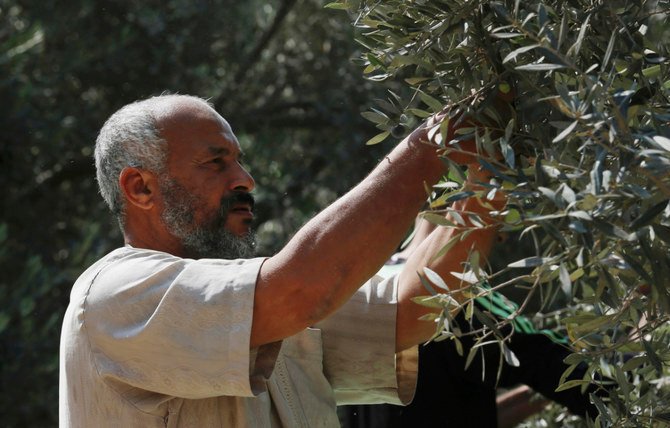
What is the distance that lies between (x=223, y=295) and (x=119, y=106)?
6.71 m

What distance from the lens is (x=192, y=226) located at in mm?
2662

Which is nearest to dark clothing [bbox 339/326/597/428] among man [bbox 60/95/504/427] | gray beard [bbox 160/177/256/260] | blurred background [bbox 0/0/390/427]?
man [bbox 60/95/504/427]

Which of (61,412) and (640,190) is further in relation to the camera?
(61,412)

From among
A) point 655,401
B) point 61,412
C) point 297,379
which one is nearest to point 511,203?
point 655,401

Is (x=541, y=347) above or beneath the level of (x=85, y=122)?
above

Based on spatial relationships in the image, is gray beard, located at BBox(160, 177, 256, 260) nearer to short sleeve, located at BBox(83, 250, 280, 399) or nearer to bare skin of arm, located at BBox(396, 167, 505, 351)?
short sleeve, located at BBox(83, 250, 280, 399)

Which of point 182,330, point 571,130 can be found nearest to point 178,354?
point 182,330

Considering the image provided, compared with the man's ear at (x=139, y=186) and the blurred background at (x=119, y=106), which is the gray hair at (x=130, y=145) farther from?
the blurred background at (x=119, y=106)

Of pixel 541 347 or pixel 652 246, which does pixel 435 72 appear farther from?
pixel 541 347

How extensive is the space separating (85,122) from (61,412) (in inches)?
241

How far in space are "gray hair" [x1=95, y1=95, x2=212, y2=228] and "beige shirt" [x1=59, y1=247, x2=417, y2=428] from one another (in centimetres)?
20

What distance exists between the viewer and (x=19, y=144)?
27.3 feet

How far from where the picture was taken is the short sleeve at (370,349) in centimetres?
279

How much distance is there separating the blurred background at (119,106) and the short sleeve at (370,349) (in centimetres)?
513
